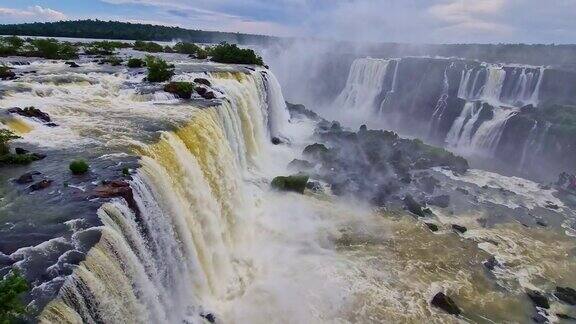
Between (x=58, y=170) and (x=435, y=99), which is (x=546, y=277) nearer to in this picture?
(x=58, y=170)

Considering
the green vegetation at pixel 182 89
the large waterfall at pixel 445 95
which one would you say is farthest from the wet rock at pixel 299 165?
the large waterfall at pixel 445 95

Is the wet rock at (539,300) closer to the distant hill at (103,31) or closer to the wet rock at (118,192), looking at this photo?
the wet rock at (118,192)

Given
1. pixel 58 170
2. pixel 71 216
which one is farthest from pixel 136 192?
pixel 58 170

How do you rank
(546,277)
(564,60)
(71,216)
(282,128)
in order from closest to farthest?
(71,216) < (546,277) < (282,128) < (564,60)

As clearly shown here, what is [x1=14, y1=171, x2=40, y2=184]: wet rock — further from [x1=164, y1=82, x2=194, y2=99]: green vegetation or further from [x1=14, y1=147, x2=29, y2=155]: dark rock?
[x1=164, y1=82, x2=194, y2=99]: green vegetation

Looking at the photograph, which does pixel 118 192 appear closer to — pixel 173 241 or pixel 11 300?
pixel 173 241

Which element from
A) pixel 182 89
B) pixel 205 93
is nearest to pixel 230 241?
pixel 182 89

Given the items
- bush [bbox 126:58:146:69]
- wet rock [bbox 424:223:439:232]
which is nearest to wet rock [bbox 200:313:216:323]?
wet rock [bbox 424:223:439:232]
